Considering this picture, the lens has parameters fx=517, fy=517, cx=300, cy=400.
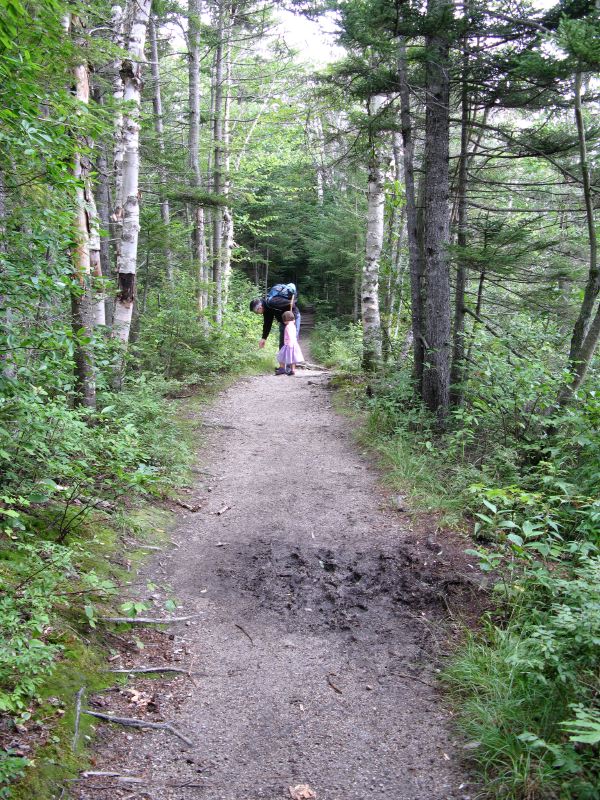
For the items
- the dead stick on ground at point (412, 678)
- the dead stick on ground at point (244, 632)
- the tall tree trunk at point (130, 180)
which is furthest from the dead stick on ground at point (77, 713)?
the tall tree trunk at point (130, 180)

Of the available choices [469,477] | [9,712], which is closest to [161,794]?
[9,712]

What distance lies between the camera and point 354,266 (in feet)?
65.4

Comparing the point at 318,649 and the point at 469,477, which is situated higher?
the point at 469,477

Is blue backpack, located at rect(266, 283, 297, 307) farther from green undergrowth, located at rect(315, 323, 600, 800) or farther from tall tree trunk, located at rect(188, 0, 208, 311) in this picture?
green undergrowth, located at rect(315, 323, 600, 800)

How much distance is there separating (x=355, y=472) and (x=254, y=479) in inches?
55.0

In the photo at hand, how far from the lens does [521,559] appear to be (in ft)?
14.1

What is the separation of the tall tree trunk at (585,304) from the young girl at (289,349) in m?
7.42

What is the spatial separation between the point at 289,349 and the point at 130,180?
21.3 feet

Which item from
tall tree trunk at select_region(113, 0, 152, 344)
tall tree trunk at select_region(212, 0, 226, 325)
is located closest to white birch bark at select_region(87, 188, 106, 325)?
tall tree trunk at select_region(113, 0, 152, 344)

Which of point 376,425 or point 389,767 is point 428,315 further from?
point 389,767

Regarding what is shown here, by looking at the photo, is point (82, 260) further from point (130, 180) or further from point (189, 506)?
point (189, 506)

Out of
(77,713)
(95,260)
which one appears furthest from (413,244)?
(77,713)

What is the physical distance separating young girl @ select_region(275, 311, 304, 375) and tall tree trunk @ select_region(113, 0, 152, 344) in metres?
5.14

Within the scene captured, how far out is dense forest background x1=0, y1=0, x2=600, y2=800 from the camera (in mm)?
2971
